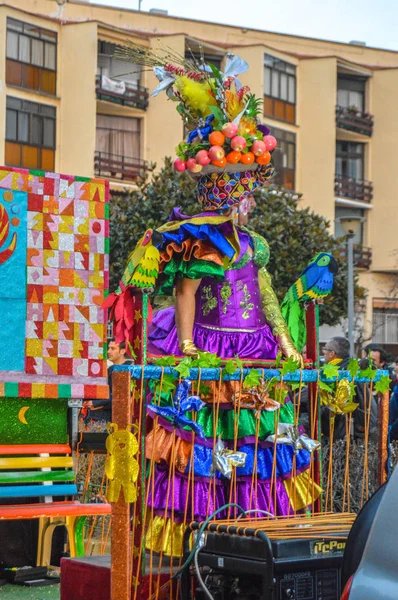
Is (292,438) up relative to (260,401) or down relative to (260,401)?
down

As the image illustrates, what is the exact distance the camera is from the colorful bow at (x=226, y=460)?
5453 mm

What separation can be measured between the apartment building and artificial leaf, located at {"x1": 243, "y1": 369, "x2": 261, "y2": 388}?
22599 mm

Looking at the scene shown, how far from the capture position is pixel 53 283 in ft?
25.3

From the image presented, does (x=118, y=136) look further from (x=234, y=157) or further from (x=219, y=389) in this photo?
(x=219, y=389)

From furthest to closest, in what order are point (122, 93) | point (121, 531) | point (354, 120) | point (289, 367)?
point (354, 120) < point (122, 93) < point (289, 367) < point (121, 531)

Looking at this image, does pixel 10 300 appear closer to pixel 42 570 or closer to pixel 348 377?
pixel 42 570

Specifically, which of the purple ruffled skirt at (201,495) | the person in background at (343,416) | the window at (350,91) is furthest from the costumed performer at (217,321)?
the window at (350,91)

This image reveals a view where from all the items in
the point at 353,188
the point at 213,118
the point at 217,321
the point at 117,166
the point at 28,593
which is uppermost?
the point at 353,188

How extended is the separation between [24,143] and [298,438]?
25.6 meters

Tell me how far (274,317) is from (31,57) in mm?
25643

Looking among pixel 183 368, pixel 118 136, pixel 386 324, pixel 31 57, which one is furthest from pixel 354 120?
pixel 183 368

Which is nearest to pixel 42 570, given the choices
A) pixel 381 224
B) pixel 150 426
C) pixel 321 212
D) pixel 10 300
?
pixel 10 300

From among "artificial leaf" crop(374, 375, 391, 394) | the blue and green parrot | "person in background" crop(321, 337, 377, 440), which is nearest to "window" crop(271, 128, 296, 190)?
"person in background" crop(321, 337, 377, 440)

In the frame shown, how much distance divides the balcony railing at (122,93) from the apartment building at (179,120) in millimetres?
28
